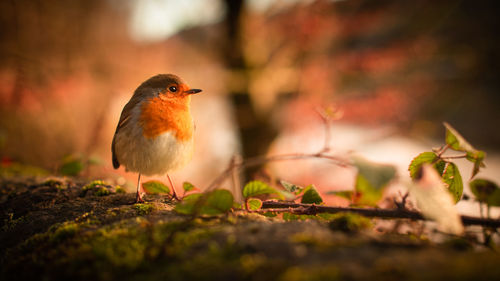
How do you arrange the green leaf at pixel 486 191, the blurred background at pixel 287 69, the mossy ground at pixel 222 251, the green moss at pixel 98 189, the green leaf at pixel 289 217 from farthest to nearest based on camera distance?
the blurred background at pixel 287 69 < the green moss at pixel 98 189 < the green leaf at pixel 289 217 < the green leaf at pixel 486 191 < the mossy ground at pixel 222 251

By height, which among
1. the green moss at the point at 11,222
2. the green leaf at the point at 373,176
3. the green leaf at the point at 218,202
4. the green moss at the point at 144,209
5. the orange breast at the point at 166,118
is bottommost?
the green moss at the point at 11,222

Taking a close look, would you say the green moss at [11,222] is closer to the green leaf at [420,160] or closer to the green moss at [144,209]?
the green moss at [144,209]

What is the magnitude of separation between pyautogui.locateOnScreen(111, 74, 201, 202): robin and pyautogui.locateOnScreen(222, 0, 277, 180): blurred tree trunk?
3.46 m

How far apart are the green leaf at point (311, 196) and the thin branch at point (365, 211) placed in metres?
0.07

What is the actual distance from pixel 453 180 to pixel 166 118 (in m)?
1.77

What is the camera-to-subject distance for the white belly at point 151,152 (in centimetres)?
184

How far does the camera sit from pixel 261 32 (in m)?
6.15

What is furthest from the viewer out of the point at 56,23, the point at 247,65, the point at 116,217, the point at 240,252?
the point at 56,23

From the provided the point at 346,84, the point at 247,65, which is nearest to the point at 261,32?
the point at 247,65

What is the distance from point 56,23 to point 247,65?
496 centimetres

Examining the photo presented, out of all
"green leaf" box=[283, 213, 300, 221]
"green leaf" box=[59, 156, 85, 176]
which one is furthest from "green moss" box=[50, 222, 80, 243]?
"green leaf" box=[59, 156, 85, 176]

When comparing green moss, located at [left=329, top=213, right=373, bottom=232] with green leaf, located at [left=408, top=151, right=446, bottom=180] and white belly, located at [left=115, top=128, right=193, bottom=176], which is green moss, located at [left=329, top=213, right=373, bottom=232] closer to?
green leaf, located at [left=408, top=151, right=446, bottom=180]

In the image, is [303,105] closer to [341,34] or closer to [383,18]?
[341,34]

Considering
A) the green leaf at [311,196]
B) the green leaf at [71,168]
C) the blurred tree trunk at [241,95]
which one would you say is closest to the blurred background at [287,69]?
the blurred tree trunk at [241,95]
